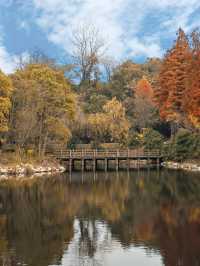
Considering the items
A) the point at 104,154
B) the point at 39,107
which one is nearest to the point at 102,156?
the point at 104,154

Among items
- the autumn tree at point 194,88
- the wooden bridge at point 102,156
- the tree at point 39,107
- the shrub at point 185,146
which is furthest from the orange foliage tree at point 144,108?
the tree at point 39,107

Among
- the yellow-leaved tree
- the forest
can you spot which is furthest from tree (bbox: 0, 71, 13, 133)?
the yellow-leaved tree

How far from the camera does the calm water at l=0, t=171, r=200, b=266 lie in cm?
1262

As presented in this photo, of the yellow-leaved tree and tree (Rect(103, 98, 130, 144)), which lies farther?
tree (Rect(103, 98, 130, 144))

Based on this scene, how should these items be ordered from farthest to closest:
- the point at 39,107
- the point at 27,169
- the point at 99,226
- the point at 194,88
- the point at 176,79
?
the point at 176,79 < the point at 39,107 < the point at 194,88 < the point at 27,169 < the point at 99,226

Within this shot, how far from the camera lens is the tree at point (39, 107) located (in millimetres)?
42781

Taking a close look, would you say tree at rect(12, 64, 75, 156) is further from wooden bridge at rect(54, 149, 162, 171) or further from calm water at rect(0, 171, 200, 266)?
calm water at rect(0, 171, 200, 266)

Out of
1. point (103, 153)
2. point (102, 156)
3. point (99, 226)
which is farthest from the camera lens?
point (103, 153)

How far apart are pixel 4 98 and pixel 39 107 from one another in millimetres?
4772

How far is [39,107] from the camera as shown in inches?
1706

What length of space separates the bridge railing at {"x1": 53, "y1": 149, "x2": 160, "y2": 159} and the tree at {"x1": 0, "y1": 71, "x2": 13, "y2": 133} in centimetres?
886

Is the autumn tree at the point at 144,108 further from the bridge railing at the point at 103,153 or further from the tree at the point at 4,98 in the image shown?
the tree at the point at 4,98

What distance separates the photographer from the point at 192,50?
45719mm

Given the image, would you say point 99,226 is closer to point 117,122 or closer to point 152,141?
point 152,141
